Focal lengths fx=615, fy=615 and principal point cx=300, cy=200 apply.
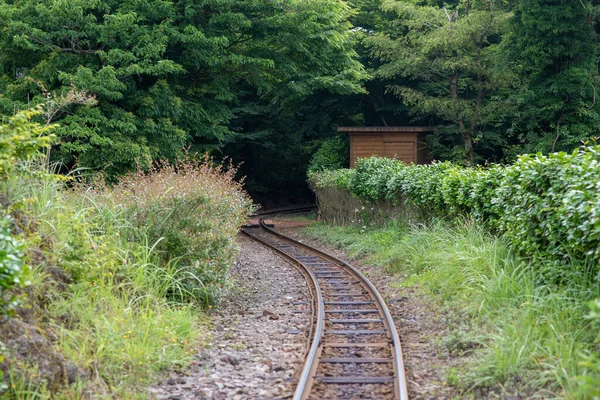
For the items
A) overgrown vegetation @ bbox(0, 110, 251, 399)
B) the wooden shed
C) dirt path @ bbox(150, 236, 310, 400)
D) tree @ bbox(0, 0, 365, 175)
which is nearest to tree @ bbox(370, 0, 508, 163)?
the wooden shed

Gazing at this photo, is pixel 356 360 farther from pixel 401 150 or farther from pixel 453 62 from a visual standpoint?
pixel 453 62

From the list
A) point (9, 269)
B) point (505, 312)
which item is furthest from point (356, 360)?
point (9, 269)

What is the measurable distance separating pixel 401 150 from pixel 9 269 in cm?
2417

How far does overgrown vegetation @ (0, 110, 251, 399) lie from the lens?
17.0 ft

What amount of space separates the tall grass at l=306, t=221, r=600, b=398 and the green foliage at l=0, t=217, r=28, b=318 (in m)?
3.80

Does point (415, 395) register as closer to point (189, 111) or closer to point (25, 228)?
point (25, 228)

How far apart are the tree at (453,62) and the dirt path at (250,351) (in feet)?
56.4

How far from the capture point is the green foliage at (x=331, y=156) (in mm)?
29922

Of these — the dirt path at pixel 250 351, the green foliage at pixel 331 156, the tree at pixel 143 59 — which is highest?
the tree at pixel 143 59

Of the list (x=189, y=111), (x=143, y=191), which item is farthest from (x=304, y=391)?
(x=189, y=111)

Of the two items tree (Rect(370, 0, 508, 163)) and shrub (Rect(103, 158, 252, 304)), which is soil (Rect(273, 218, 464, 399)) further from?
tree (Rect(370, 0, 508, 163))

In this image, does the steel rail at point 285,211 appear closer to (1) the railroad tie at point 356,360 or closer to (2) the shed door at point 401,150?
(2) the shed door at point 401,150

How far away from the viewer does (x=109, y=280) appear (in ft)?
22.6

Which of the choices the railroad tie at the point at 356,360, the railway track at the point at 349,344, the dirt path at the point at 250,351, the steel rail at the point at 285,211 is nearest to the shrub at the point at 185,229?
the dirt path at the point at 250,351
